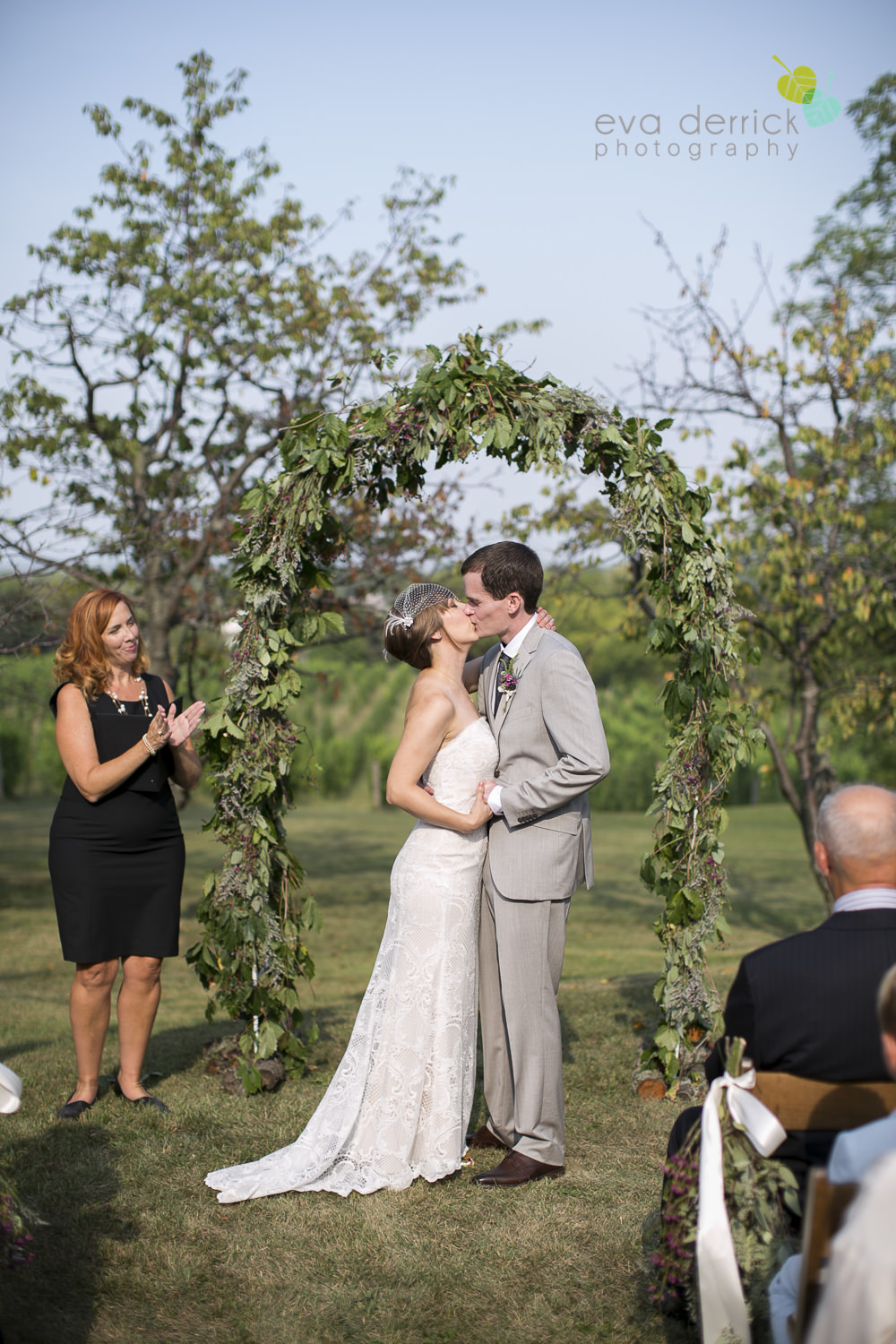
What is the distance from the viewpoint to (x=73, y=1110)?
16.8ft

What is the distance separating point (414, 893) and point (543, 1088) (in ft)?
3.11

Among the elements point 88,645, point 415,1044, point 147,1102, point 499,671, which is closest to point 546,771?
point 499,671

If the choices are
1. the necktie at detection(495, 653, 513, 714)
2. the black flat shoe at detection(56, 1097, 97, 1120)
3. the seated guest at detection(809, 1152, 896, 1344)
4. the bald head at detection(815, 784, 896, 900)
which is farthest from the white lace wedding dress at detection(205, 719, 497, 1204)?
the seated guest at detection(809, 1152, 896, 1344)

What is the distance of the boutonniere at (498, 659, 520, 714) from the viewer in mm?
4750

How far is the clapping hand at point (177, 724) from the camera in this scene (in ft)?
16.8

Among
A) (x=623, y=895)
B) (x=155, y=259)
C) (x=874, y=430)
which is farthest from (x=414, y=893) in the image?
(x=623, y=895)

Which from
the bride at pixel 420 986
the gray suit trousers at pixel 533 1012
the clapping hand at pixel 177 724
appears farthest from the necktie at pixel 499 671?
the clapping hand at pixel 177 724

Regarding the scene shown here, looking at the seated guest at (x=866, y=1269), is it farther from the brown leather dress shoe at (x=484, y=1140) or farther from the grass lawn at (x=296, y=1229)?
the brown leather dress shoe at (x=484, y=1140)

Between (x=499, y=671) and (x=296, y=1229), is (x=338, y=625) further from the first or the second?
(x=296, y=1229)

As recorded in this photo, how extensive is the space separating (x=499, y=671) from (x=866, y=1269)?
3208 millimetres

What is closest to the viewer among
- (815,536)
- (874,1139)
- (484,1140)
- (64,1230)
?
(874,1139)

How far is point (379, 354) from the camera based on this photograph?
524 cm

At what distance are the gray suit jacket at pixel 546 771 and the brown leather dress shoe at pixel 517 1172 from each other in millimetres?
1058

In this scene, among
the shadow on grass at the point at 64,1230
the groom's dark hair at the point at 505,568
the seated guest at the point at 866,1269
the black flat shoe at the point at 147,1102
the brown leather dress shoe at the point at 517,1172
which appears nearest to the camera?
the seated guest at the point at 866,1269
